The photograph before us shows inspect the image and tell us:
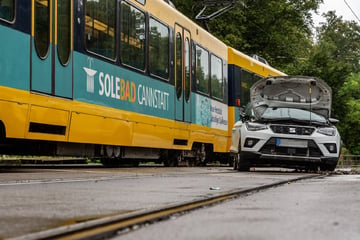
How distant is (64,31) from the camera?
38.2 feet

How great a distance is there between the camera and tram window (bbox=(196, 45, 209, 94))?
1902cm

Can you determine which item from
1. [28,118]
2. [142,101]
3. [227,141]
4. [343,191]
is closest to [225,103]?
[227,141]

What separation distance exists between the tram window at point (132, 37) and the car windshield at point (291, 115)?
8.80 ft

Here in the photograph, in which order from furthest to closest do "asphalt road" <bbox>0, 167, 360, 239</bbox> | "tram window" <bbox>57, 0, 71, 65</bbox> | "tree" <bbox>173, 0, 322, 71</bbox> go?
"tree" <bbox>173, 0, 322, 71</bbox>, "tram window" <bbox>57, 0, 71, 65</bbox>, "asphalt road" <bbox>0, 167, 360, 239</bbox>

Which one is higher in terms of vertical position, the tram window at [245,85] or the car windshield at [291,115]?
the tram window at [245,85]

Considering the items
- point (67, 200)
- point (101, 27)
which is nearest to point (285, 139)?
point (101, 27)

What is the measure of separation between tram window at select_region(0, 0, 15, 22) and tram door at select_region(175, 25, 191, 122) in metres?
7.34

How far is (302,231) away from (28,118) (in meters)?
6.74

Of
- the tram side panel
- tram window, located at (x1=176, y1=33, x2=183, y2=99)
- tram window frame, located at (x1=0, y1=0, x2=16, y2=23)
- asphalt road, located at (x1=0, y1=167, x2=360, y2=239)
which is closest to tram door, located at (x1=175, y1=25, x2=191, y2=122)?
tram window, located at (x1=176, y1=33, x2=183, y2=99)

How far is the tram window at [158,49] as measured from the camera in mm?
15547

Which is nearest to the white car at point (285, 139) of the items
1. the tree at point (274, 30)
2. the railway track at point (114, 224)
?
the railway track at point (114, 224)

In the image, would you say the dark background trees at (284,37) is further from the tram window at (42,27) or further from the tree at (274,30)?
the tram window at (42,27)

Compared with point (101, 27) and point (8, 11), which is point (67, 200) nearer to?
point (8, 11)

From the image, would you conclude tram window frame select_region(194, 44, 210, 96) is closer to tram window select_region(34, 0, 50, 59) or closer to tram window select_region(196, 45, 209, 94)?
tram window select_region(196, 45, 209, 94)
